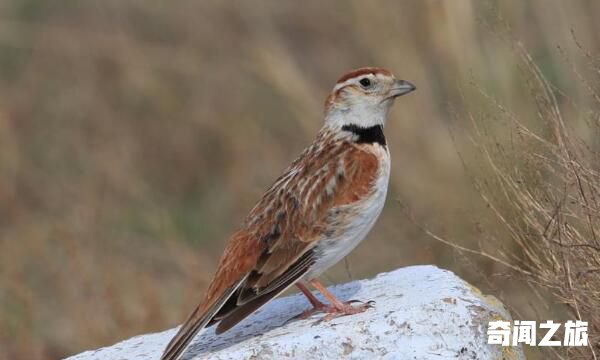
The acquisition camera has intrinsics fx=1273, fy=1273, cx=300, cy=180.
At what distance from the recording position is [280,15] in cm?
1359

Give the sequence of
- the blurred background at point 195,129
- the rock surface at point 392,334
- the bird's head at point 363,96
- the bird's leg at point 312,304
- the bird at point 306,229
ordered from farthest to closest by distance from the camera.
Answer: the blurred background at point 195,129 → the bird's head at point 363,96 → the bird's leg at point 312,304 → the bird at point 306,229 → the rock surface at point 392,334

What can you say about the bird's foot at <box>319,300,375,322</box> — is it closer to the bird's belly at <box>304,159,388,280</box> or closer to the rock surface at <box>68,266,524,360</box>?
the rock surface at <box>68,266,524,360</box>

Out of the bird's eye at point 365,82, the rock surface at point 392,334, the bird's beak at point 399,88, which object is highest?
the bird's eye at point 365,82

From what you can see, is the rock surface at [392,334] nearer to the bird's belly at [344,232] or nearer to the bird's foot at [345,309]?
the bird's foot at [345,309]

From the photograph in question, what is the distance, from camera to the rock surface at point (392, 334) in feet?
16.0

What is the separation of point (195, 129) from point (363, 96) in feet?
21.0

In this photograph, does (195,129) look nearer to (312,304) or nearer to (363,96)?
(363,96)

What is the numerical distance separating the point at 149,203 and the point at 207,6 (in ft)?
7.44

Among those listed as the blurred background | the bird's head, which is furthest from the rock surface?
the blurred background

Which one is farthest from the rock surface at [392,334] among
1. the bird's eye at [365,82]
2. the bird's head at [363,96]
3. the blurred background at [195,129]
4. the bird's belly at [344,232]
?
the blurred background at [195,129]

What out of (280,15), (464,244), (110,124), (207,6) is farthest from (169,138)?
(464,244)

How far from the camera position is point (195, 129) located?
12156 mm

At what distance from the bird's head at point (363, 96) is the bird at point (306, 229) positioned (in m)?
0.01

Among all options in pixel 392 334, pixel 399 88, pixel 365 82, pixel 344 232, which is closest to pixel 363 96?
pixel 365 82
